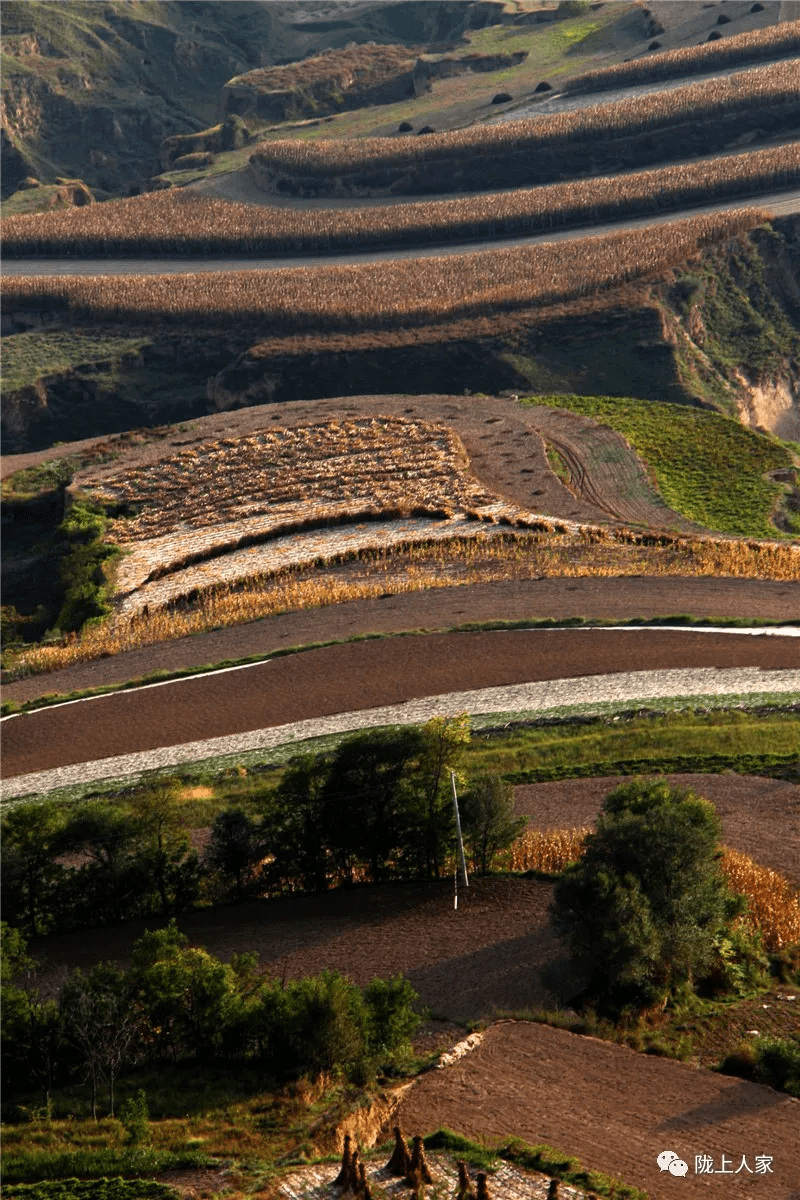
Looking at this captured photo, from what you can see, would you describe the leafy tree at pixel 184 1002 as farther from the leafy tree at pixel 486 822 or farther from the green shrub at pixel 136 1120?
the leafy tree at pixel 486 822

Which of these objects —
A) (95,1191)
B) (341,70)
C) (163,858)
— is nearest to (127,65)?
(341,70)

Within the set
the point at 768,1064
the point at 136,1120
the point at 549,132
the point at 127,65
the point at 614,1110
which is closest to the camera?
the point at 614,1110

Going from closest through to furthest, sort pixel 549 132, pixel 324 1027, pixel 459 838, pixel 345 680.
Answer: pixel 324 1027, pixel 459 838, pixel 345 680, pixel 549 132

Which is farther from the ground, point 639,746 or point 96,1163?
point 96,1163

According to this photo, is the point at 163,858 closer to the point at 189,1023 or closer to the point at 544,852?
the point at 189,1023

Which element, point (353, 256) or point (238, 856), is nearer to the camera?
point (238, 856)

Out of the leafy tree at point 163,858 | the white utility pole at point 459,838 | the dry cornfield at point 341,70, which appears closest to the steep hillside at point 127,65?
the dry cornfield at point 341,70

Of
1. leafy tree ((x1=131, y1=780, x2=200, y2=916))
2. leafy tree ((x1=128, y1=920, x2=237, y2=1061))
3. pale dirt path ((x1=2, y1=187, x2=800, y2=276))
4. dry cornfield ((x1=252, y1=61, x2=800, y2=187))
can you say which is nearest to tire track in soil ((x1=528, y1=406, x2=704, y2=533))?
pale dirt path ((x1=2, y1=187, x2=800, y2=276))

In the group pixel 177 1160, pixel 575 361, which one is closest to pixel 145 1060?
pixel 177 1160

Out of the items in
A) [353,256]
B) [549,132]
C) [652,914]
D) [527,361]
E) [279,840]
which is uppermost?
[549,132]

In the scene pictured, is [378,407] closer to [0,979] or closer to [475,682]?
[475,682]
